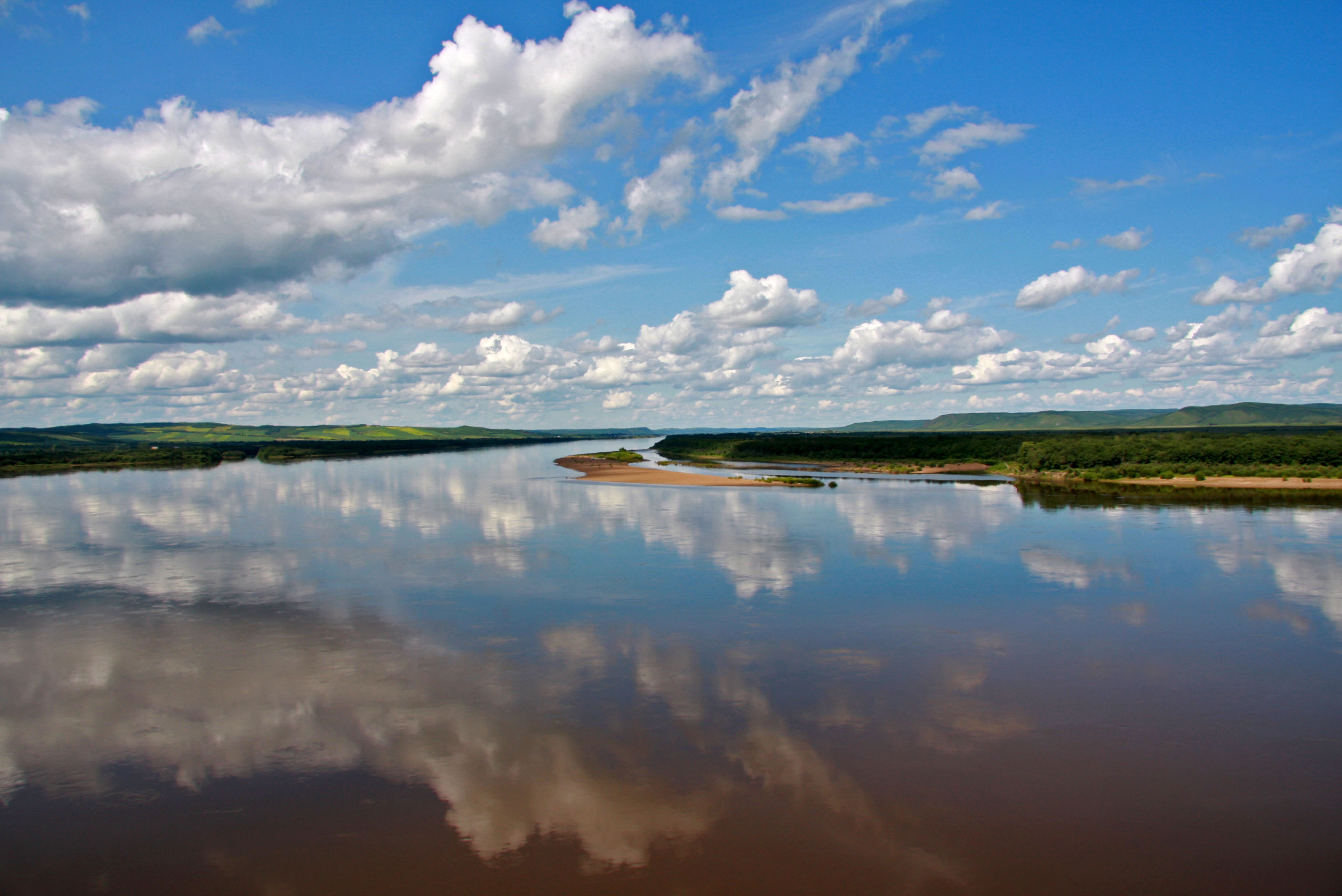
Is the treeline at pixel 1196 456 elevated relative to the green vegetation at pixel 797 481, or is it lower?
elevated

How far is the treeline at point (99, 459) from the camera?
90.3 m

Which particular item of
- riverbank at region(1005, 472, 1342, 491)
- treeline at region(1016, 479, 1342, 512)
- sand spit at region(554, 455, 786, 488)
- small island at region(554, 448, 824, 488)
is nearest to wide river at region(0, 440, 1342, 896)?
treeline at region(1016, 479, 1342, 512)

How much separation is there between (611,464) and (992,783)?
77611 mm

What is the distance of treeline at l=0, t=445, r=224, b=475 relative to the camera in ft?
296

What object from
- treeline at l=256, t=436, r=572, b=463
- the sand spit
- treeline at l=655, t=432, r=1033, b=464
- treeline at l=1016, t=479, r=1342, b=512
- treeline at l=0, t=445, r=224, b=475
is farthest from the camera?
treeline at l=256, t=436, r=572, b=463

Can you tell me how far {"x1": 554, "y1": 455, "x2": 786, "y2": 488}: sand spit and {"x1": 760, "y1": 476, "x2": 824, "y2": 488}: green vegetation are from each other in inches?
22.7

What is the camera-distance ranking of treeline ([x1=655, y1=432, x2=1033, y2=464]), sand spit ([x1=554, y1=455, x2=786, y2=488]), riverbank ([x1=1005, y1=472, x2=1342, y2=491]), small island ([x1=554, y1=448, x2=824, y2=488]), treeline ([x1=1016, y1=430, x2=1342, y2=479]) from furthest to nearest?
treeline ([x1=655, y1=432, x2=1033, y2=464]) → sand spit ([x1=554, y1=455, x2=786, y2=488]) → small island ([x1=554, y1=448, x2=824, y2=488]) → treeline ([x1=1016, y1=430, x2=1342, y2=479]) → riverbank ([x1=1005, y1=472, x2=1342, y2=491])

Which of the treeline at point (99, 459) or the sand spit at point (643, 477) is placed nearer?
the sand spit at point (643, 477)

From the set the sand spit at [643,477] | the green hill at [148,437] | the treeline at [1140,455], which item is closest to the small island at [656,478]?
the sand spit at [643,477]

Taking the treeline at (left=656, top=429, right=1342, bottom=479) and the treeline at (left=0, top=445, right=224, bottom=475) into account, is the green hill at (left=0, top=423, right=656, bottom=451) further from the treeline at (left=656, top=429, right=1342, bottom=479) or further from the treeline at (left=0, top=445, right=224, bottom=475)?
the treeline at (left=656, top=429, right=1342, bottom=479)

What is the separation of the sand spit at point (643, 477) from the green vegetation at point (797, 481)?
0.58 meters

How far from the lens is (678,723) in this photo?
12078 millimetres

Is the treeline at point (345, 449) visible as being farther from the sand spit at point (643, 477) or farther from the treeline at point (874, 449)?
the treeline at point (874, 449)

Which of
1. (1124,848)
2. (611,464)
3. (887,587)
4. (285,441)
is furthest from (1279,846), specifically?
(285,441)
